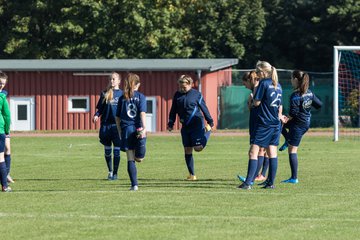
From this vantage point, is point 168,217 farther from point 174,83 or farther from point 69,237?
point 174,83

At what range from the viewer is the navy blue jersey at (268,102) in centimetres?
1566

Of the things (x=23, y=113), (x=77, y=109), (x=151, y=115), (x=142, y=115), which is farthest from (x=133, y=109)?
(x=23, y=113)

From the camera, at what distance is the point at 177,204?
530 inches

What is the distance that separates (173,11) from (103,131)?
38.9 metres

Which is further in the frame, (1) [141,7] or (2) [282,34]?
(2) [282,34]

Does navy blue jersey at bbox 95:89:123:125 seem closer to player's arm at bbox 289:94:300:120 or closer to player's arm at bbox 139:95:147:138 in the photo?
player's arm at bbox 139:95:147:138

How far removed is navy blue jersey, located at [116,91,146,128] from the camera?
1583cm

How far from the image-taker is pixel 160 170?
2106cm

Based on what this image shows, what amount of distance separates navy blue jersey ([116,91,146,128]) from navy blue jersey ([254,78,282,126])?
1741mm

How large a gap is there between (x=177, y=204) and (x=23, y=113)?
35.5 meters

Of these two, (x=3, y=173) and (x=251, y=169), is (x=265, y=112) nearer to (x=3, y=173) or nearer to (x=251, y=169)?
(x=251, y=169)

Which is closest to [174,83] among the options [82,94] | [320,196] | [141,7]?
[82,94]

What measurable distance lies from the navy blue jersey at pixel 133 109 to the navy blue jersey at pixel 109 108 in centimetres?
251

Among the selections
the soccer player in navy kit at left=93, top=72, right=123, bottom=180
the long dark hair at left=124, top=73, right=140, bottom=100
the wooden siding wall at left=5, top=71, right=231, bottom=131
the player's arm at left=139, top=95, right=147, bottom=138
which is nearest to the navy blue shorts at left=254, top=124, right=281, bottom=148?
the player's arm at left=139, top=95, right=147, bottom=138
